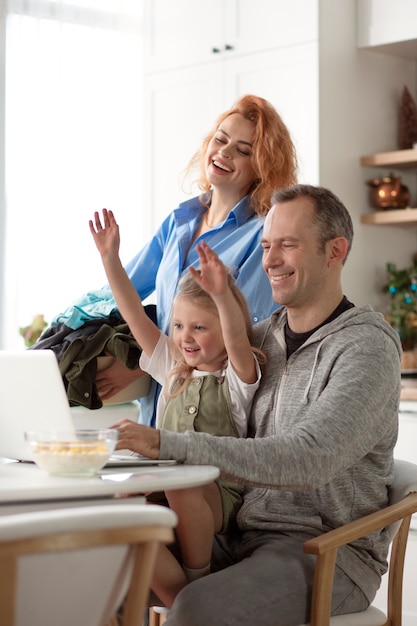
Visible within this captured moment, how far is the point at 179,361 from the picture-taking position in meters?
2.38

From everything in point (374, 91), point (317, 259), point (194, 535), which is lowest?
point (194, 535)

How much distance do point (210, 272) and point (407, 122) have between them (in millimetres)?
2541

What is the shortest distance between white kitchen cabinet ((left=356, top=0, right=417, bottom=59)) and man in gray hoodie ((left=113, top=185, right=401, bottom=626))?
2168 millimetres

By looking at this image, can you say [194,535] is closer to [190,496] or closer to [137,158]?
[190,496]

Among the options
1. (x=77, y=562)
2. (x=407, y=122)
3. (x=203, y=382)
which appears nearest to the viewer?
(x=77, y=562)

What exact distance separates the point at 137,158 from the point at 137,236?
38cm

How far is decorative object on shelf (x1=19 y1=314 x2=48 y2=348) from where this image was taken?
4.28 meters

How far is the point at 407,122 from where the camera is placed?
439 centimetres

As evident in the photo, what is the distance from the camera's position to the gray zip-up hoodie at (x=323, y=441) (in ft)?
6.09

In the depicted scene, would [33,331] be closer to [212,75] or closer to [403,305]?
[212,75]

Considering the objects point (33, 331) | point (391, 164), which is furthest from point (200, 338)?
point (391, 164)

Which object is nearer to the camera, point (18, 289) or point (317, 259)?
point (317, 259)

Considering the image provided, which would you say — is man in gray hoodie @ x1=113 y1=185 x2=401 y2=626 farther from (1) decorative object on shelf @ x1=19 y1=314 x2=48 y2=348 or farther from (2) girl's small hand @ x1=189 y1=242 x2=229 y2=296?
(1) decorative object on shelf @ x1=19 y1=314 x2=48 y2=348

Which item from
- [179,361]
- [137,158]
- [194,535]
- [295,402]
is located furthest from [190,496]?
[137,158]
